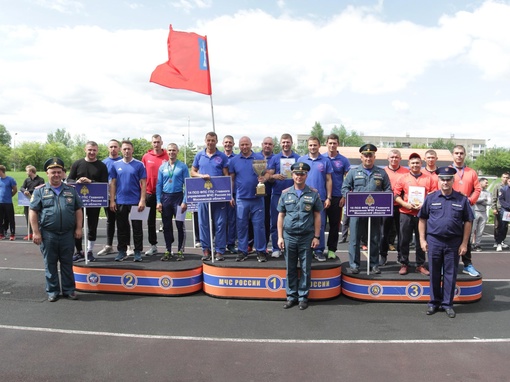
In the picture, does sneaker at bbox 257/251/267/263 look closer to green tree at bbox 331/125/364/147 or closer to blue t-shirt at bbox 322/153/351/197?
blue t-shirt at bbox 322/153/351/197

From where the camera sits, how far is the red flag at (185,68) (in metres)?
7.52

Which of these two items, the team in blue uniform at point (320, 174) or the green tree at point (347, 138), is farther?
the green tree at point (347, 138)

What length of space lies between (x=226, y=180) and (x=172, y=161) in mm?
1093

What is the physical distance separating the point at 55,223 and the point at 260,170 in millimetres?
3104

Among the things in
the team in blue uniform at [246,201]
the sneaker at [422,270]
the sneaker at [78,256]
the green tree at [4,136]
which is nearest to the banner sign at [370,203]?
the sneaker at [422,270]

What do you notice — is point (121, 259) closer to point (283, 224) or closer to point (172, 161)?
point (172, 161)

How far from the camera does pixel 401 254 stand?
637cm

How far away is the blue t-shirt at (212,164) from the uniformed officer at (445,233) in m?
3.09

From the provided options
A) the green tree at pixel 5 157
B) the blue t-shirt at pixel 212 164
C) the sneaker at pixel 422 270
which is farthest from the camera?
the green tree at pixel 5 157

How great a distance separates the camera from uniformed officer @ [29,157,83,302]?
596cm

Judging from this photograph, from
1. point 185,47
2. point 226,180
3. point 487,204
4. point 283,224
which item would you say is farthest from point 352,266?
point 487,204

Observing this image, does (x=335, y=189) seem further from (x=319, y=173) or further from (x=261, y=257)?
(x=261, y=257)

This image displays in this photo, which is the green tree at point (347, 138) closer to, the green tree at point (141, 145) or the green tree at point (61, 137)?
the green tree at point (141, 145)

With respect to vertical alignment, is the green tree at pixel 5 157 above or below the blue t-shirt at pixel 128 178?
above
